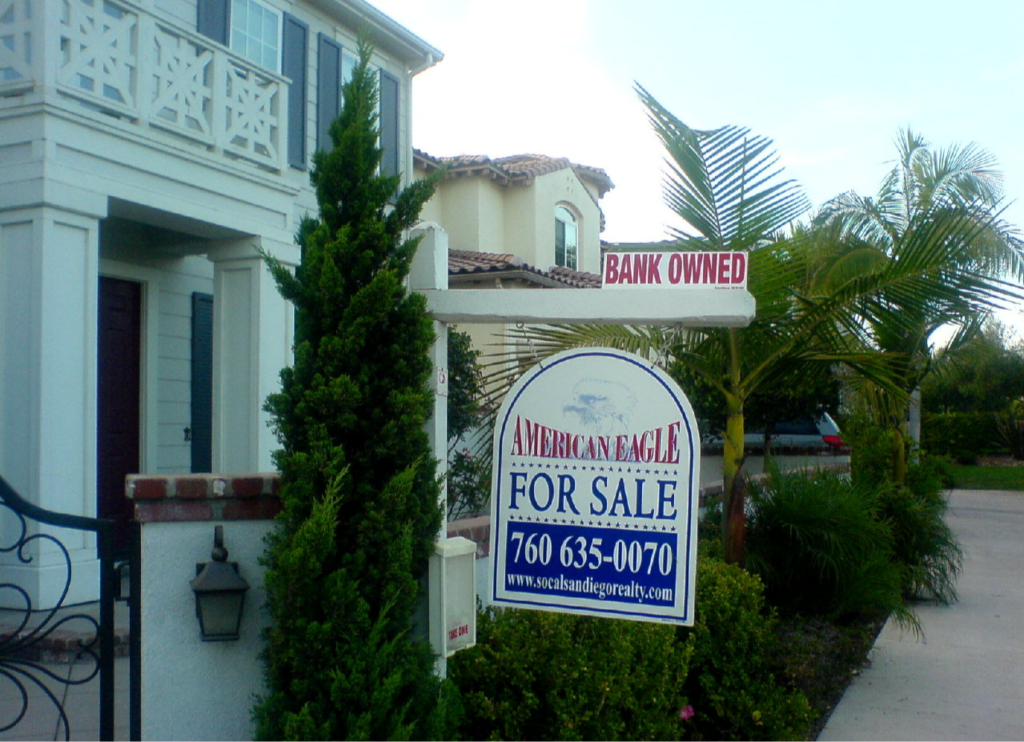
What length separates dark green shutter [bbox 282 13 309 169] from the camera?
9930mm

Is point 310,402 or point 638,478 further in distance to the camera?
point 638,478

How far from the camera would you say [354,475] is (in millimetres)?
3406

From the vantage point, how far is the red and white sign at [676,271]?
3.54 m

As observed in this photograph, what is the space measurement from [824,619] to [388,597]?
394 cm

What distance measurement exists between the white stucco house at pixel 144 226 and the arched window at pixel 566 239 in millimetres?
8965

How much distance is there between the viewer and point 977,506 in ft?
62.3

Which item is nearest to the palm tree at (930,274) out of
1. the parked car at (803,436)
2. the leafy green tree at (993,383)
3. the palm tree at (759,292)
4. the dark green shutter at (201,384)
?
the palm tree at (759,292)

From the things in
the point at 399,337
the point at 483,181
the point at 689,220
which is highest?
the point at 483,181

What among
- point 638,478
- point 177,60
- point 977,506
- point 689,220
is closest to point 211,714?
point 638,478

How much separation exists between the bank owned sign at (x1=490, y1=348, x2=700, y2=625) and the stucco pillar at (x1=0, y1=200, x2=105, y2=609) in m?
3.70

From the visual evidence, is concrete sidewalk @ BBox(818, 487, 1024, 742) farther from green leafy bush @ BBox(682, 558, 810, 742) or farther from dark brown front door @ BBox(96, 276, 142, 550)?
dark brown front door @ BBox(96, 276, 142, 550)

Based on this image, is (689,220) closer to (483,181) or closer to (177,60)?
(177,60)

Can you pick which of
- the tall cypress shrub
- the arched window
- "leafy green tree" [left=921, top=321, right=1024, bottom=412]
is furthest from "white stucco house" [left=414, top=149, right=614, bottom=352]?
"leafy green tree" [left=921, top=321, right=1024, bottom=412]

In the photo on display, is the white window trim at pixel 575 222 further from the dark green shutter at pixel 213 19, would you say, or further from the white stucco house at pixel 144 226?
the dark green shutter at pixel 213 19
